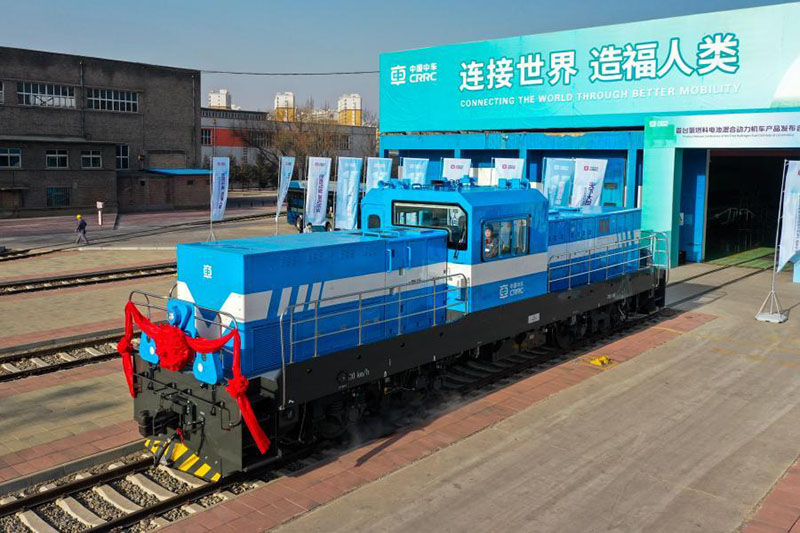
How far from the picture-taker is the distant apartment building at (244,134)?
69.4 m

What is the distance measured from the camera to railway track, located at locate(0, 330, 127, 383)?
1154 centimetres

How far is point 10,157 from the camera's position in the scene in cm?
3894

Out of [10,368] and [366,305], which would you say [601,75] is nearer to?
[366,305]

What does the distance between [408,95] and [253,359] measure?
25.5m

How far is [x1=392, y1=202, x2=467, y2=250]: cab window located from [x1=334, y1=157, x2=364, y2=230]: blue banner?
13798mm

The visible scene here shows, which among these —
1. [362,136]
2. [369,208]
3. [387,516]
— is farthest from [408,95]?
[362,136]

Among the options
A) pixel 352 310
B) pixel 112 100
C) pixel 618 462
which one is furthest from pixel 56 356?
pixel 112 100

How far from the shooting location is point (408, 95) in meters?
31.6

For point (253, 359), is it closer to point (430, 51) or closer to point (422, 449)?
point (422, 449)

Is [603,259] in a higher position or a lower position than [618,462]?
higher

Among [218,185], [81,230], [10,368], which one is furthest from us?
[81,230]

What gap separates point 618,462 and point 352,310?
3.67 meters

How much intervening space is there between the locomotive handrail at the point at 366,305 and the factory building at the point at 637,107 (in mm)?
14480

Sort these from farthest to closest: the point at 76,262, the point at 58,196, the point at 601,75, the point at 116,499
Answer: the point at 58,196
the point at 601,75
the point at 76,262
the point at 116,499
